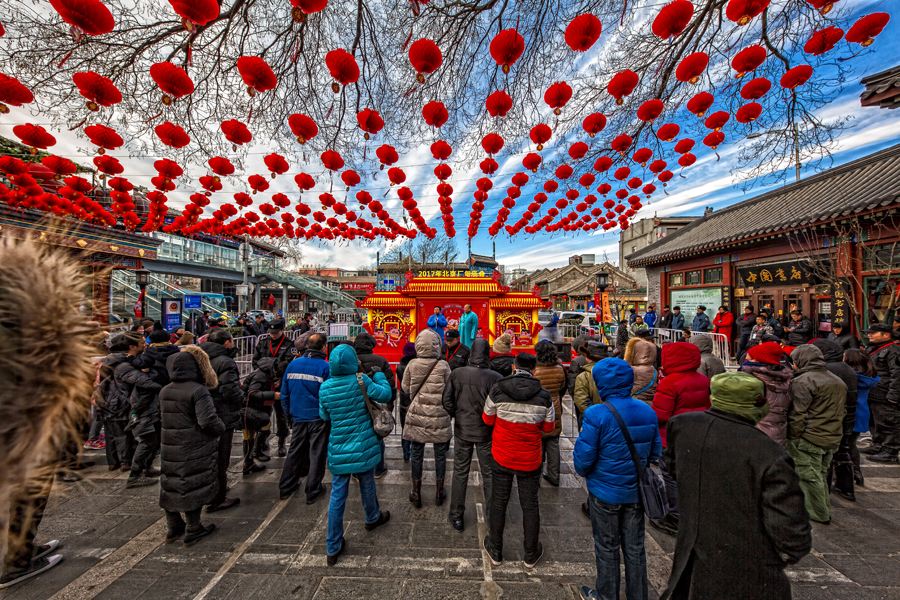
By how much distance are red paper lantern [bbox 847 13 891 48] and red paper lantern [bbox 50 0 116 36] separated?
23.0 feet

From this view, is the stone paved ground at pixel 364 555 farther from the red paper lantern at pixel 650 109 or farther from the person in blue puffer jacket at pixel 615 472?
the red paper lantern at pixel 650 109

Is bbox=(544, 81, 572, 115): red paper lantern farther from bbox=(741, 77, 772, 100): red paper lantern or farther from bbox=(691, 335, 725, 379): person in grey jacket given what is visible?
bbox=(691, 335, 725, 379): person in grey jacket

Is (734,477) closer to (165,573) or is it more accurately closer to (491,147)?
(165,573)

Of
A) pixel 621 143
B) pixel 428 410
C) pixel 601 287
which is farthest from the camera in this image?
pixel 601 287

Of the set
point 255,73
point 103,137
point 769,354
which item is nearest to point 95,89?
point 103,137

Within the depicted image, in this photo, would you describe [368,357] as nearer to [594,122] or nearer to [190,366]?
[190,366]

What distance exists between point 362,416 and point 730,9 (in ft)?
17.3

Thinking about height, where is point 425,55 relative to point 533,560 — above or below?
above

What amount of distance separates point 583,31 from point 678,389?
3756mm

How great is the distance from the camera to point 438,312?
954 cm

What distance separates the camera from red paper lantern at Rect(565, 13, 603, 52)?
337 cm

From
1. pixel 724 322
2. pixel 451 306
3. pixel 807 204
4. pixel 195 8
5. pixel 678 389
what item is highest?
pixel 807 204

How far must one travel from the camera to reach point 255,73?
3.81 metres

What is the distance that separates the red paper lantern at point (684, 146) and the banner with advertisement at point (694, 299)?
8.28 m
